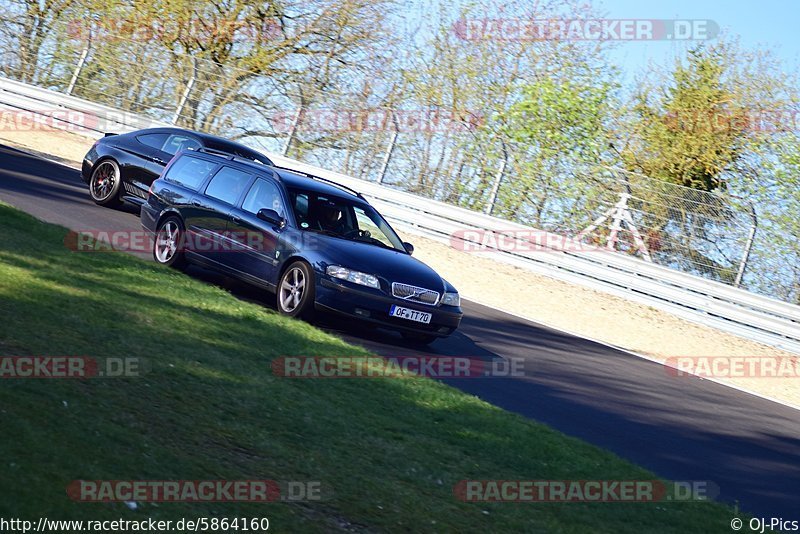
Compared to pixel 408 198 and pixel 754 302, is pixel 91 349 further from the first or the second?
pixel 408 198

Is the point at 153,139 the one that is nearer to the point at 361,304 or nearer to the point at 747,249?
the point at 361,304

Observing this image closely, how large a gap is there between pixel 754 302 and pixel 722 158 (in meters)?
10.9

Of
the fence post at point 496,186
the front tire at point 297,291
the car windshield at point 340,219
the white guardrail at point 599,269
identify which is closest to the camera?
the front tire at point 297,291

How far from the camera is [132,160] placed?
1620cm

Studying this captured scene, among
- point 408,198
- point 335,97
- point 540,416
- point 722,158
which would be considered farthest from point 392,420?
point 722,158

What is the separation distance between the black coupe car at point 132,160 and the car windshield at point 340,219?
12.3 ft

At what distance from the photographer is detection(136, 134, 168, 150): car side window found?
53.6 ft

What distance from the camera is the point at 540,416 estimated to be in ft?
31.3

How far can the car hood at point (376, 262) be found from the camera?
36.5 ft
